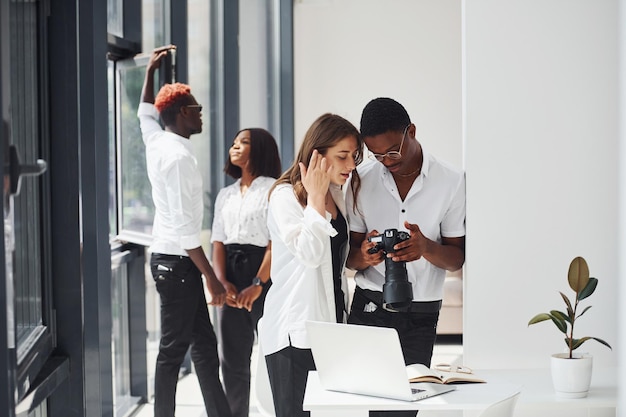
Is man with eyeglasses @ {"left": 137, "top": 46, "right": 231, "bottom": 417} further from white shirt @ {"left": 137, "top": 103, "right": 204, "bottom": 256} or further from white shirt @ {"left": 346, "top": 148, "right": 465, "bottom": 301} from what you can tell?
white shirt @ {"left": 346, "top": 148, "right": 465, "bottom": 301}

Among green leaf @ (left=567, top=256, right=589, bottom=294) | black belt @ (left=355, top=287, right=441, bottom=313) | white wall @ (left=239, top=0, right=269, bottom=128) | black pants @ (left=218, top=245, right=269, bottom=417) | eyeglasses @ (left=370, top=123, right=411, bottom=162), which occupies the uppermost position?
white wall @ (left=239, top=0, right=269, bottom=128)

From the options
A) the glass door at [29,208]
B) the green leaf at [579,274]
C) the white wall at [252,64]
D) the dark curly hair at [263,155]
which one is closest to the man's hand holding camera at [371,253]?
the green leaf at [579,274]

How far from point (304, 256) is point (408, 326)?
0.48 meters

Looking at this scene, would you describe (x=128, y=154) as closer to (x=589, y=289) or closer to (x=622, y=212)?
(x=589, y=289)

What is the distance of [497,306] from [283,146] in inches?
195

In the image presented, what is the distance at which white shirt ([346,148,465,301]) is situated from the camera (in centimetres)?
290

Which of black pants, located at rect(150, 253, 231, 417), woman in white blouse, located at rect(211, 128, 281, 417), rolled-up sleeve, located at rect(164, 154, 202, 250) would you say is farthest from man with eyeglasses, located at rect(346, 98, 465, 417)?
woman in white blouse, located at rect(211, 128, 281, 417)

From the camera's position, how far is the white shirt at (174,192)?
3.87 meters

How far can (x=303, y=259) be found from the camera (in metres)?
2.68

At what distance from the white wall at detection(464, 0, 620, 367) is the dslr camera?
11.2 inches

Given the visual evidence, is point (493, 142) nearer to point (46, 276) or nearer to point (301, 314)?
point (301, 314)

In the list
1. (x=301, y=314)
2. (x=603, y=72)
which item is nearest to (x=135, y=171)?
(x=301, y=314)

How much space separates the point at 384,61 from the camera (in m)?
7.64

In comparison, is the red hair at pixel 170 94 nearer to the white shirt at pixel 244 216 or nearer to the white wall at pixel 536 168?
the white shirt at pixel 244 216
